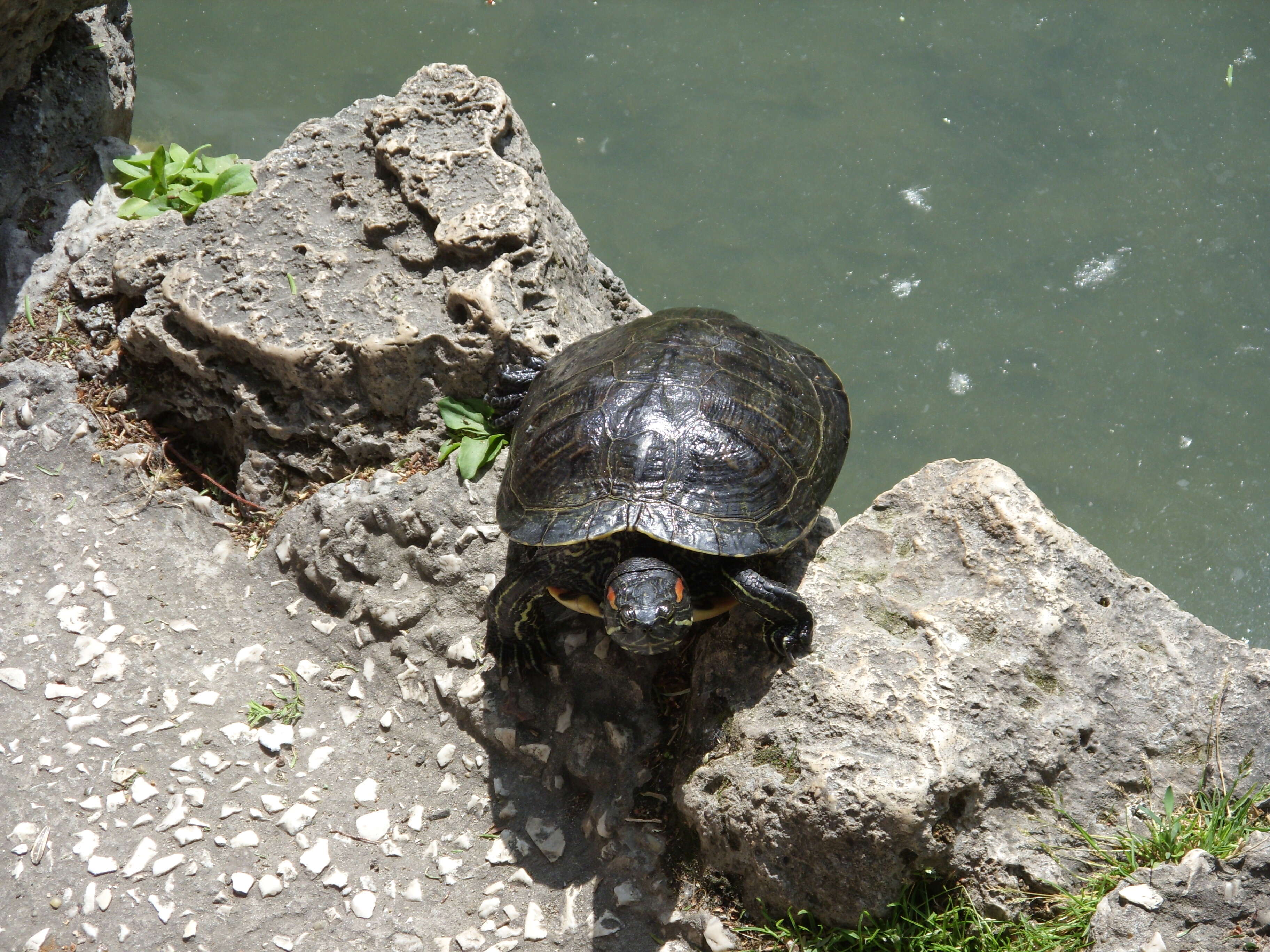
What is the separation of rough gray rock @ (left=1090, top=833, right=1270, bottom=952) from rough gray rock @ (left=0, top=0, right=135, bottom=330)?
5.48 metres

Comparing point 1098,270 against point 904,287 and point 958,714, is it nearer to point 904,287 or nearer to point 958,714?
point 904,287

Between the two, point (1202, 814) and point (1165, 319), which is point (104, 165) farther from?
point (1165, 319)

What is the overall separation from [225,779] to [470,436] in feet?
5.67

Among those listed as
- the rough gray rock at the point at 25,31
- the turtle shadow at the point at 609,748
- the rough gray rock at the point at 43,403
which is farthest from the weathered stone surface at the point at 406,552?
the rough gray rock at the point at 25,31

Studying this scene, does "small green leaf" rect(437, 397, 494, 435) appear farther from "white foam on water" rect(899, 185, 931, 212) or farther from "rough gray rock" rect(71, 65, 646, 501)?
"white foam on water" rect(899, 185, 931, 212)

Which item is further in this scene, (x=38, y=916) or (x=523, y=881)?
(x=523, y=881)

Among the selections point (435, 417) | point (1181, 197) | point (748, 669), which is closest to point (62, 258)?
point (435, 417)

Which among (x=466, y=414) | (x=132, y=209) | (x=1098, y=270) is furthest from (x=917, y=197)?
(x=132, y=209)

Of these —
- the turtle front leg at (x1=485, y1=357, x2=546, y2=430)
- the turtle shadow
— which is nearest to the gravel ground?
the turtle shadow

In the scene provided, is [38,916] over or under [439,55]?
under

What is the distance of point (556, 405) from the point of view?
11.9 ft

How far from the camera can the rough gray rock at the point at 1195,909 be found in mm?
2752

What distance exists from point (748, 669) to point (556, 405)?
1232 millimetres

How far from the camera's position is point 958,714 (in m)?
3.08
